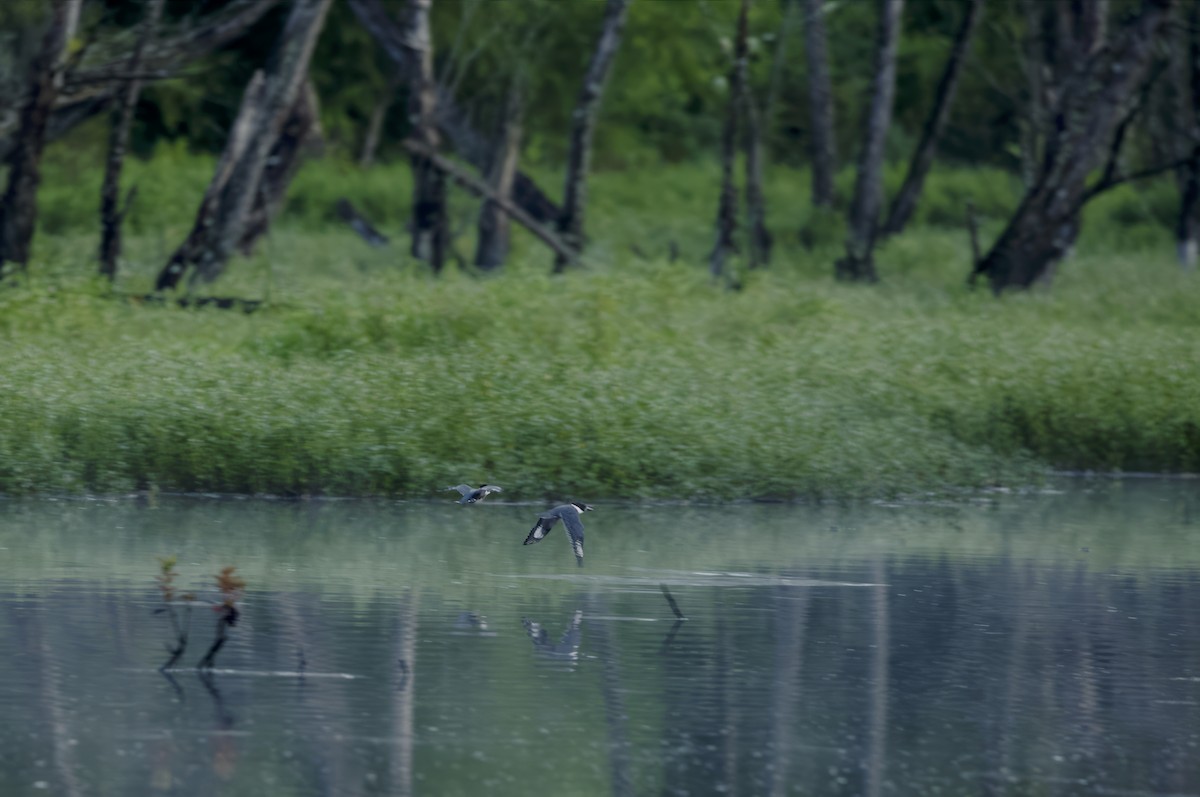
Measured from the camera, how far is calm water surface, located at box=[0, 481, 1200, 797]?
24.9 feet

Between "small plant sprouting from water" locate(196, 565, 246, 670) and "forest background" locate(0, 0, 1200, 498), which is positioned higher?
"forest background" locate(0, 0, 1200, 498)

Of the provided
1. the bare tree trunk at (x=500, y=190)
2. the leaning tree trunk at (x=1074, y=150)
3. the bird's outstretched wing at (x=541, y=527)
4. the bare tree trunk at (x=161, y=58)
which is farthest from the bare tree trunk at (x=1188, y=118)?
the bird's outstretched wing at (x=541, y=527)

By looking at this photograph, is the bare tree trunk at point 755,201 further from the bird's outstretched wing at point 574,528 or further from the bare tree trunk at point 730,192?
the bird's outstretched wing at point 574,528

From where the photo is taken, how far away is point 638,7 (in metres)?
35.9

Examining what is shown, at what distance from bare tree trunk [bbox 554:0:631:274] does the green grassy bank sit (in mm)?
3156

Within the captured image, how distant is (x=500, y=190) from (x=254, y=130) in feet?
19.3

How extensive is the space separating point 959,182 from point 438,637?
3488cm

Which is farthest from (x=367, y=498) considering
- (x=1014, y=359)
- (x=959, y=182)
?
(x=959, y=182)

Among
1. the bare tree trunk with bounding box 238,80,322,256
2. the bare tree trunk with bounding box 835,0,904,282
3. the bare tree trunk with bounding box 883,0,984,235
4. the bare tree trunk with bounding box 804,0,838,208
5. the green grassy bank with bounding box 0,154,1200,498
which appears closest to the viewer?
the green grassy bank with bounding box 0,154,1200,498

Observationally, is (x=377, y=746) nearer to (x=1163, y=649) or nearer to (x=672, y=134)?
(x=1163, y=649)

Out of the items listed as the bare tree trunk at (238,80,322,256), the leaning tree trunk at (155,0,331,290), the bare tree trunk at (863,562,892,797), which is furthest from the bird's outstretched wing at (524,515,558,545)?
the bare tree trunk at (238,80,322,256)

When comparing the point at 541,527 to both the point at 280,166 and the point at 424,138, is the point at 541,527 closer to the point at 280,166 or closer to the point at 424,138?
the point at 424,138

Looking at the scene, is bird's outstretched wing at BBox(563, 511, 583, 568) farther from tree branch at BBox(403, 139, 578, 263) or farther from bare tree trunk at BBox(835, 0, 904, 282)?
bare tree trunk at BBox(835, 0, 904, 282)

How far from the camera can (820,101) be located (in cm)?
3181
